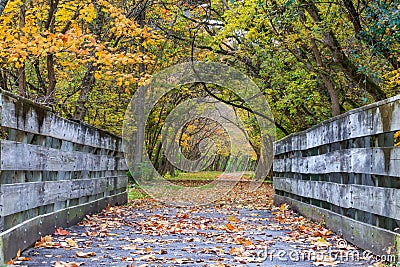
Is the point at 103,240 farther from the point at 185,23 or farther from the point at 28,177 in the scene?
the point at 185,23

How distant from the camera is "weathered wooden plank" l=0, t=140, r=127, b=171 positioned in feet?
16.7

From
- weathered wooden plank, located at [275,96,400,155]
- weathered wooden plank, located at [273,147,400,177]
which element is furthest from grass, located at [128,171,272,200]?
weathered wooden plank, located at [275,96,400,155]

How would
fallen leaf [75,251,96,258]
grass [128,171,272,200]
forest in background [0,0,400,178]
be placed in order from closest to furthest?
fallen leaf [75,251,96,258], forest in background [0,0,400,178], grass [128,171,272,200]

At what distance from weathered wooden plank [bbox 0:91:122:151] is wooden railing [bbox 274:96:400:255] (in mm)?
3609

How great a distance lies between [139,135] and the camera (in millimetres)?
22828

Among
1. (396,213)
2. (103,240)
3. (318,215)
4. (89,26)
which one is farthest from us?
(89,26)

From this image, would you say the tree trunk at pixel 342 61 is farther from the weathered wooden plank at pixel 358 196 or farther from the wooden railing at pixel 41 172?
the wooden railing at pixel 41 172

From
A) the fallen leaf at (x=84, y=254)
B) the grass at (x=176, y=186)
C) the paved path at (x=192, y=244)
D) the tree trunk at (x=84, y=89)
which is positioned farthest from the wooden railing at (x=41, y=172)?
the grass at (x=176, y=186)

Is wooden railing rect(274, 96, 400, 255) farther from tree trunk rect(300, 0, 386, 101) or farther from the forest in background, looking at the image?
tree trunk rect(300, 0, 386, 101)

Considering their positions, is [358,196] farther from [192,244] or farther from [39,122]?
[39,122]

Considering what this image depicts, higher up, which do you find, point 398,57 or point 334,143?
point 398,57

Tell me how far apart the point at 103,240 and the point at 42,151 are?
143 centimetres

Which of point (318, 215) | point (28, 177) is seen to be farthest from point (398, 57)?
point (28, 177)

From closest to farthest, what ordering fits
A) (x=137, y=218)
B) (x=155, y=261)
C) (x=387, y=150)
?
(x=387, y=150), (x=155, y=261), (x=137, y=218)
